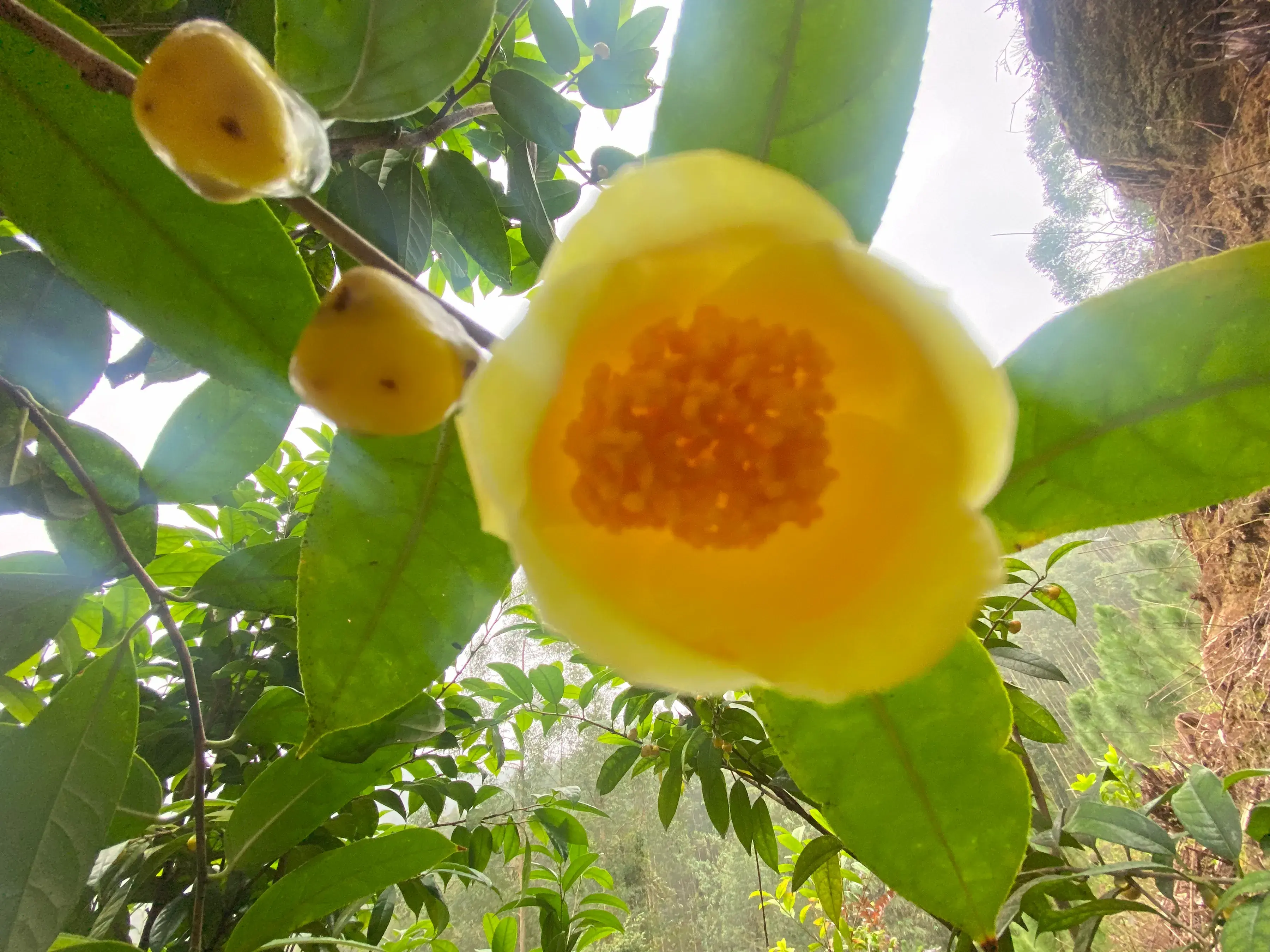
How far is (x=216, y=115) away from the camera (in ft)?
0.85

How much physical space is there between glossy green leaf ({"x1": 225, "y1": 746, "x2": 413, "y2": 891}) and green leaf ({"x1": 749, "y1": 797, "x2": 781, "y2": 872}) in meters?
0.94

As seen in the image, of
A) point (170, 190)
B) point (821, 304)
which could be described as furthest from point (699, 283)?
point (170, 190)

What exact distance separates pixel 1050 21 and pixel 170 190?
526 cm

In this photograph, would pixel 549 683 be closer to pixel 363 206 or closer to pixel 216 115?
pixel 363 206

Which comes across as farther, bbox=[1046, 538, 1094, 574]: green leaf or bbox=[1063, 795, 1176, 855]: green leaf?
bbox=[1046, 538, 1094, 574]: green leaf

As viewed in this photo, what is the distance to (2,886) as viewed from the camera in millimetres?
513

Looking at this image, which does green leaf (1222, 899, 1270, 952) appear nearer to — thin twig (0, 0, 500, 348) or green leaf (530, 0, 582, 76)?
thin twig (0, 0, 500, 348)

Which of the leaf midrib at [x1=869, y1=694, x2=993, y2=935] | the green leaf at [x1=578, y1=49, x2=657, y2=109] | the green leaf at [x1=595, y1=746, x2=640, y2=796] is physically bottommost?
the leaf midrib at [x1=869, y1=694, x2=993, y2=935]

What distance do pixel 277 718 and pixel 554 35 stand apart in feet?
3.13

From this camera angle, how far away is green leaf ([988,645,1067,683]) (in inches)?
55.8

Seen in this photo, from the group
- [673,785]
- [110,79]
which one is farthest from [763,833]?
[110,79]

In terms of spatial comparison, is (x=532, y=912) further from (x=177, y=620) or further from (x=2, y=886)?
(x=2, y=886)

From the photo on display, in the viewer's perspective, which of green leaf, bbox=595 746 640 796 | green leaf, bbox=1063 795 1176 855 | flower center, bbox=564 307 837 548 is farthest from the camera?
green leaf, bbox=595 746 640 796

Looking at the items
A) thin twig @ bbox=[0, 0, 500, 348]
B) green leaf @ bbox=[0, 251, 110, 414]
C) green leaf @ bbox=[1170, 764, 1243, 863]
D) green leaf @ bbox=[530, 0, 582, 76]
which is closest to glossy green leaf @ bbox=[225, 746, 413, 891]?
→ green leaf @ bbox=[0, 251, 110, 414]
